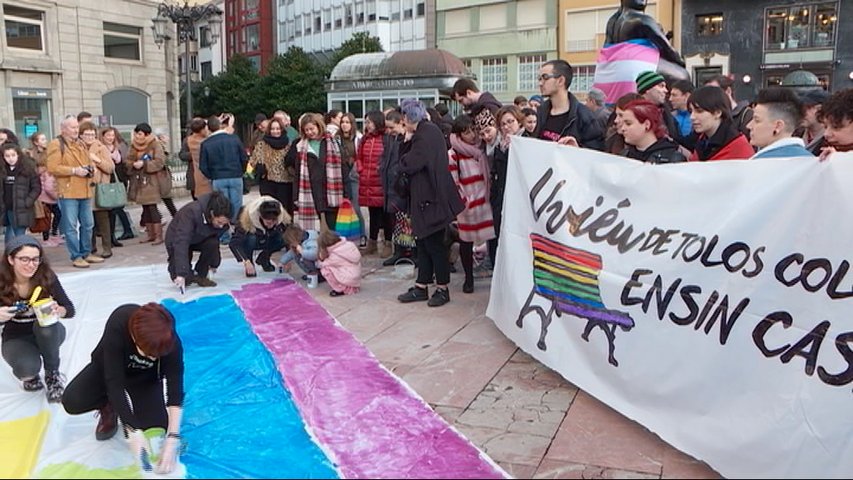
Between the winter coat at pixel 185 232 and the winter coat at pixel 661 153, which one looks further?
the winter coat at pixel 185 232

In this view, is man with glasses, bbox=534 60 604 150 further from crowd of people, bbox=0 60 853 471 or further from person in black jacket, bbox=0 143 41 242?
person in black jacket, bbox=0 143 41 242

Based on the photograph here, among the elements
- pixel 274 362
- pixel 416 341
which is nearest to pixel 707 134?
pixel 416 341

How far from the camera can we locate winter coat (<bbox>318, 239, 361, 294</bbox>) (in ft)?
20.7

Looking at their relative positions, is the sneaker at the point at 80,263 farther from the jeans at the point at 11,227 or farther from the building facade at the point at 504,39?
the building facade at the point at 504,39

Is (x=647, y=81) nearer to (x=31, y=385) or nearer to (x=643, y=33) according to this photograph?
(x=643, y=33)

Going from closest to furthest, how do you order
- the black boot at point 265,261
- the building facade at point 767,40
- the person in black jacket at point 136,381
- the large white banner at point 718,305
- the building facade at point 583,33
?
1. the large white banner at point 718,305
2. the person in black jacket at point 136,381
3. the black boot at point 265,261
4. the building facade at point 767,40
5. the building facade at point 583,33

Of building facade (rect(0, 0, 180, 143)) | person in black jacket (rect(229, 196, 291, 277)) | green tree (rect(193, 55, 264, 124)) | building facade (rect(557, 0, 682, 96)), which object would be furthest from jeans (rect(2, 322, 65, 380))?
green tree (rect(193, 55, 264, 124))

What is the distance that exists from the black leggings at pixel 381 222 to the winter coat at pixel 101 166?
3.00m

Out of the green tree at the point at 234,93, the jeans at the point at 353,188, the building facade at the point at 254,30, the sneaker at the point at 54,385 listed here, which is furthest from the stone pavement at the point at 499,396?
the building facade at the point at 254,30

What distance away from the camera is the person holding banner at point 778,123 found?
11.6ft

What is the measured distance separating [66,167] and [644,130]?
5999mm

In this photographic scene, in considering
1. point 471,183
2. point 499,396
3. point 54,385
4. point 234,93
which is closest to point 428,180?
point 471,183

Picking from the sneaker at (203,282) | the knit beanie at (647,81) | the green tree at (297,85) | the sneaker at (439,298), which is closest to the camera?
the knit beanie at (647,81)

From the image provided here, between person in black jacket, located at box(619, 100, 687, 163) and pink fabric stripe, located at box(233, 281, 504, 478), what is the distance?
1970 millimetres
